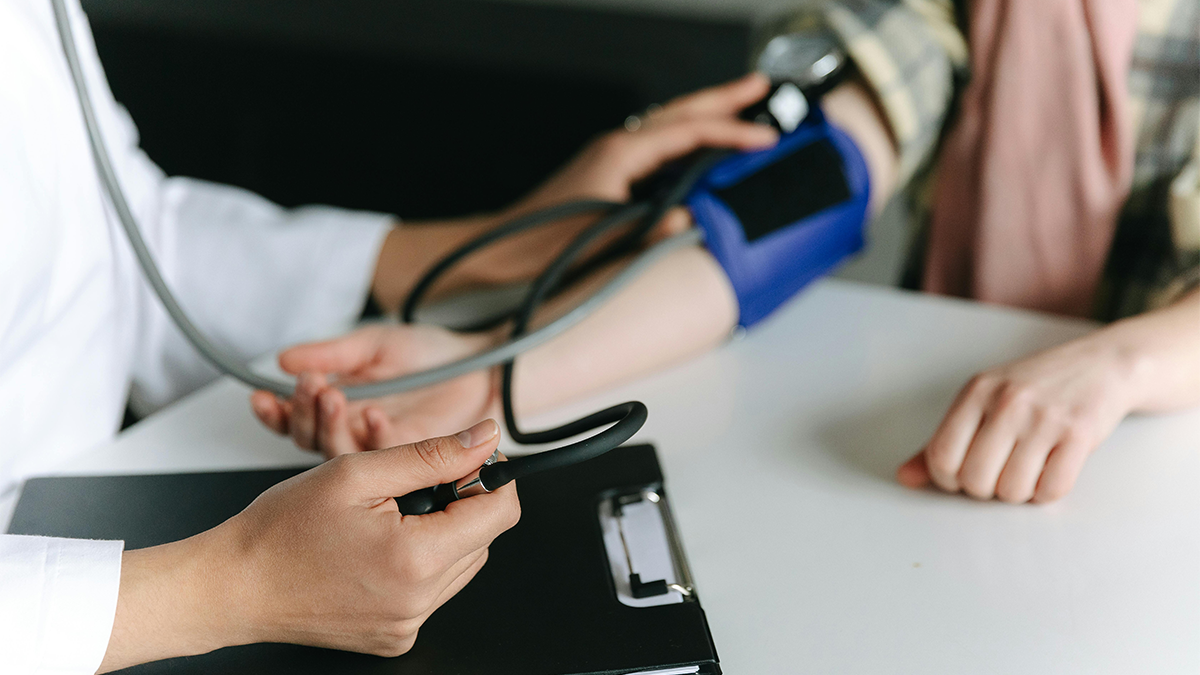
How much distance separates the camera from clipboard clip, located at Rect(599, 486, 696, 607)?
423mm

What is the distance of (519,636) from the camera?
397mm

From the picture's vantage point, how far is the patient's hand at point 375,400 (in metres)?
0.53

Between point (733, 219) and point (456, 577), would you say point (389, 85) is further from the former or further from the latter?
point (456, 577)

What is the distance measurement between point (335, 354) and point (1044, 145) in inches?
24.0

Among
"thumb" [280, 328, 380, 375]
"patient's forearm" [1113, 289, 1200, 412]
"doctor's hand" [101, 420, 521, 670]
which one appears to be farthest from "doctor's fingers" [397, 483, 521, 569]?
"patient's forearm" [1113, 289, 1200, 412]

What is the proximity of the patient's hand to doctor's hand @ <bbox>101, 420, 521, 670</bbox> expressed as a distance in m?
0.14

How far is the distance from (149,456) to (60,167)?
0.63 ft

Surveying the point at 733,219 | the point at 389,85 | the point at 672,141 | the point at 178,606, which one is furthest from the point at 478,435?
the point at 389,85

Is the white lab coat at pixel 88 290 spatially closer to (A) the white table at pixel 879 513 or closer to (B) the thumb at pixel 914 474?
(A) the white table at pixel 879 513

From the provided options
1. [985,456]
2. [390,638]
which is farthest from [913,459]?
[390,638]

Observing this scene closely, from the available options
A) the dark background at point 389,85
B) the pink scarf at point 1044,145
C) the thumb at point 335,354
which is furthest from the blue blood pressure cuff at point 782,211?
the dark background at point 389,85

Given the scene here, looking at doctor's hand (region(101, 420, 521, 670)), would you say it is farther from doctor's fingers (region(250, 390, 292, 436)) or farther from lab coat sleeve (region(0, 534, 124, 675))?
doctor's fingers (region(250, 390, 292, 436))

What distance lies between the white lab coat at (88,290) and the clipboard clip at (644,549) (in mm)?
225

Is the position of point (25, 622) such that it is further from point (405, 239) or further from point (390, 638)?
point (405, 239)
